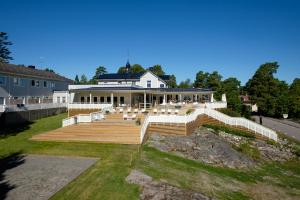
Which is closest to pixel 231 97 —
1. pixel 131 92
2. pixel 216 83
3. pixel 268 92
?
pixel 216 83

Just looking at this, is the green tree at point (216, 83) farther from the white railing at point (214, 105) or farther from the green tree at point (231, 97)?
the white railing at point (214, 105)

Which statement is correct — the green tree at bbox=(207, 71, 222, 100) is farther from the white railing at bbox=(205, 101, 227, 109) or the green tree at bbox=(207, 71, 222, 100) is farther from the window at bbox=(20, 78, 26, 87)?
the window at bbox=(20, 78, 26, 87)

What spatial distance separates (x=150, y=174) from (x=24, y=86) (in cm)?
3173

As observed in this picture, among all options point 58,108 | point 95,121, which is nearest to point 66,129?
point 95,121

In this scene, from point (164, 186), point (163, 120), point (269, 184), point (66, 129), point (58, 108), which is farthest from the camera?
point (58, 108)

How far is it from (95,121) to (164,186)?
13804 millimetres

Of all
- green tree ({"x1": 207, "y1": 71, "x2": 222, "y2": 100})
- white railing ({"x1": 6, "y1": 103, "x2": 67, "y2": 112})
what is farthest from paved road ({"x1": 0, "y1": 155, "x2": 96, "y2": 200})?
green tree ({"x1": 207, "y1": 71, "x2": 222, "y2": 100})

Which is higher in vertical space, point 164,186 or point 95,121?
point 95,121

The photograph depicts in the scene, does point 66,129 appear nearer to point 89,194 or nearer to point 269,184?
point 89,194

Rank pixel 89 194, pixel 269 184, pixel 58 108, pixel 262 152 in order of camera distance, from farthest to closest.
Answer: pixel 58 108 < pixel 262 152 < pixel 269 184 < pixel 89 194

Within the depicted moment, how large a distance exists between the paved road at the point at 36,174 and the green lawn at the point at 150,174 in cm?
61

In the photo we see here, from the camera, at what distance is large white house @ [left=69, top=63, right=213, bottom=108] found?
1418 inches

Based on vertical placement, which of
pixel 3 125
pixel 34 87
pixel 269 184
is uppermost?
pixel 34 87

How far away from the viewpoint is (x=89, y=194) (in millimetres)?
10266
